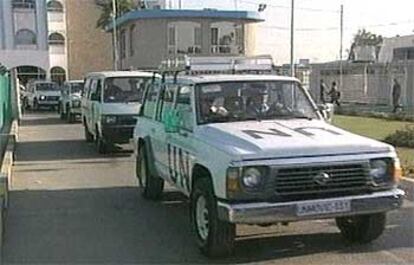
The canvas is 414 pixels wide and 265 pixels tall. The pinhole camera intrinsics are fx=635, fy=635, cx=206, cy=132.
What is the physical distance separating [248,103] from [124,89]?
8.79m

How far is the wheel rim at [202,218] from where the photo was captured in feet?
21.4

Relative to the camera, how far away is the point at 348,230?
7180mm

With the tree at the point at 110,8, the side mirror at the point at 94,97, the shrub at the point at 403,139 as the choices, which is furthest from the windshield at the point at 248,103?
the tree at the point at 110,8

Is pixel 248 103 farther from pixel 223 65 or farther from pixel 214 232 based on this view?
pixel 214 232

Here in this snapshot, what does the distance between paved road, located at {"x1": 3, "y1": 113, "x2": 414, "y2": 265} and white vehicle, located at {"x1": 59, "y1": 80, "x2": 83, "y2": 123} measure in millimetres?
15033

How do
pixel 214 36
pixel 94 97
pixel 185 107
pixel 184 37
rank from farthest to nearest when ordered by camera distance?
pixel 214 36
pixel 184 37
pixel 94 97
pixel 185 107

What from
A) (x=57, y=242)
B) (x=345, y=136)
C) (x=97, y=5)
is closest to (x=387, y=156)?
(x=345, y=136)

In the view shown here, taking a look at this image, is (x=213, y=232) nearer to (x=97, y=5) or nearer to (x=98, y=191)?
(x=98, y=191)

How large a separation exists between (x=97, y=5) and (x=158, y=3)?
17.5 meters

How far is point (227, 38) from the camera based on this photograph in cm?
4141

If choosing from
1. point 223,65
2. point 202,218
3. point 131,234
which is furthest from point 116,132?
point 202,218

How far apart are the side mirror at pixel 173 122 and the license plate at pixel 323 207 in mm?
2140

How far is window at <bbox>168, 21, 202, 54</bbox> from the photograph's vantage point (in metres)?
40.4

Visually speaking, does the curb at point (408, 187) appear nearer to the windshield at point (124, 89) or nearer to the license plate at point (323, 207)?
the license plate at point (323, 207)
